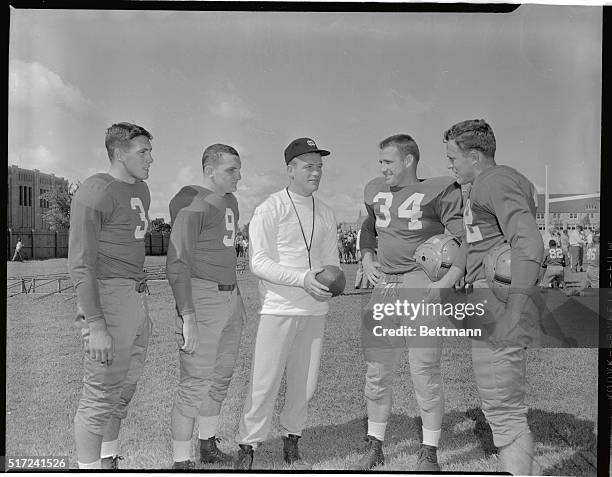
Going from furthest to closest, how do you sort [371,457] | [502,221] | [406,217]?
[371,457] → [406,217] → [502,221]

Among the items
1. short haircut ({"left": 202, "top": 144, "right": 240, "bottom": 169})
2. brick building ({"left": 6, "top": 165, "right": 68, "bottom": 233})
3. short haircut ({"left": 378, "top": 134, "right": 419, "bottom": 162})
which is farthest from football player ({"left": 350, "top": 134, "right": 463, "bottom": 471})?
brick building ({"left": 6, "top": 165, "right": 68, "bottom": 233})

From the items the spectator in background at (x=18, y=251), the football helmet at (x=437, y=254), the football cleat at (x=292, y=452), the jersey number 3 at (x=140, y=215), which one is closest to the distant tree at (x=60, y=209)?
the spectator in background at (x=18, y=251)

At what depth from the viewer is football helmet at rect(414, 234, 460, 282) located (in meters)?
3.42

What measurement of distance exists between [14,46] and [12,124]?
396 mm

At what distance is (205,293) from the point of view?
137 inches

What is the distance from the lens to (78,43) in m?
3.45

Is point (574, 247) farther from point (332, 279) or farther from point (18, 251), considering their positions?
point (18, 251)

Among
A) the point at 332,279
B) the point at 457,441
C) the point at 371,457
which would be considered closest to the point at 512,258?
the point at 332,279

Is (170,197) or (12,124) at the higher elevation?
(12,124)

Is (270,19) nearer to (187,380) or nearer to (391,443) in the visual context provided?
(187,380)

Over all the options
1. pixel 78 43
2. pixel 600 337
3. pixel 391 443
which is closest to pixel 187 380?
pixel 391 443

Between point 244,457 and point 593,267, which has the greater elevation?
point 593,267

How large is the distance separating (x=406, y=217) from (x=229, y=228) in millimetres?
906

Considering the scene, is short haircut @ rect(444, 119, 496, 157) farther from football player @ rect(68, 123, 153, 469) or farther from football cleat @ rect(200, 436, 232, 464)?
football cleat @ rect(200, 436, 232, 464)
